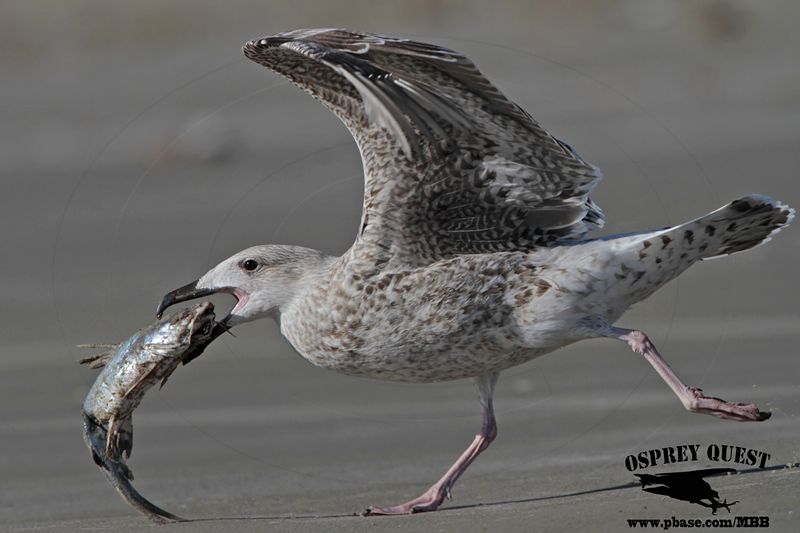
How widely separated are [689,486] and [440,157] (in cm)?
170

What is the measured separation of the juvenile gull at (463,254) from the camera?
23.7ft

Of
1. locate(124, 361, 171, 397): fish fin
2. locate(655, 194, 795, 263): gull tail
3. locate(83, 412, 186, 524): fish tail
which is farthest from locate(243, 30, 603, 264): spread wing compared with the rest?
locate(83, 412, 186, 524): fish tail

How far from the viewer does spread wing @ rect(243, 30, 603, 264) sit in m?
6.96

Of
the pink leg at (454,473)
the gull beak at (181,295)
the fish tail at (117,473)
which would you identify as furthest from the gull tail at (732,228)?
the fish tail at (117,473)

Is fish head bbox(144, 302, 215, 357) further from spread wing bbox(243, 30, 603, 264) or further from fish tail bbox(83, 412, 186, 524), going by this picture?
spread wing bbox(243, 30, 603, 264)

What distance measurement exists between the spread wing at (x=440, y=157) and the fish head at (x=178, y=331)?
2.40ft

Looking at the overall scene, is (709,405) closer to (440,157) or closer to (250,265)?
(440,157)

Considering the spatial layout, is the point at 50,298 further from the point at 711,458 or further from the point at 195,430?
the point at 711,458

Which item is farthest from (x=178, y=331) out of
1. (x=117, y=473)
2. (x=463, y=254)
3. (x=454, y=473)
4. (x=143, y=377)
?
(x=454, y=473)

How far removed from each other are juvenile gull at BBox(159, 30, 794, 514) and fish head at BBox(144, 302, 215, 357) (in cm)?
52

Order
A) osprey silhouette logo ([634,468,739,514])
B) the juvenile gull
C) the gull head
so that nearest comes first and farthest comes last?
osprey silhouette logo ([634,468,739,514]) < the juvenile gull < the gull head

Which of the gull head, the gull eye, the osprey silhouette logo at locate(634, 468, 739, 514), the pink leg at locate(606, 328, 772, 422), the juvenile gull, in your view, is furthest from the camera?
the gull eye

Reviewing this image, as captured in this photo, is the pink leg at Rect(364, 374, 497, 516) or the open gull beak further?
the open gull beak

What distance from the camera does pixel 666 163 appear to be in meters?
13.6
